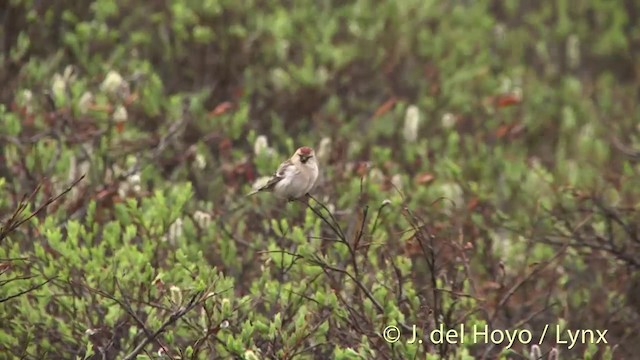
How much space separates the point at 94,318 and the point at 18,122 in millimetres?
2072

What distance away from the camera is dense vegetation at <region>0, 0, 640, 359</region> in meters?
5.22

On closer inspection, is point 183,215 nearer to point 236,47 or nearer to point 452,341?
Result: point 452,341

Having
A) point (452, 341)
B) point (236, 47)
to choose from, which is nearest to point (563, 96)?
point (236, 47)

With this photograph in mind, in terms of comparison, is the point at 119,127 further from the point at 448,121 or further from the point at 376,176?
the point at 448,121

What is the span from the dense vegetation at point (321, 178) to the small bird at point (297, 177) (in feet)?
0.63

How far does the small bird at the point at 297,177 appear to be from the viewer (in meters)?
5.71

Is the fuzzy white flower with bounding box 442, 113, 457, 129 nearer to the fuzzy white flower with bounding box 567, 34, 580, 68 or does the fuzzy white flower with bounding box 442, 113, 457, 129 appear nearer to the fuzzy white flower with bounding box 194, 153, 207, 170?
the fuzzy white flower with bounding box 194, 153, 207, 170

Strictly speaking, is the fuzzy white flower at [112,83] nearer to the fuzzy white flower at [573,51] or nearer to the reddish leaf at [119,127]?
the reddish leaf at [119,127]

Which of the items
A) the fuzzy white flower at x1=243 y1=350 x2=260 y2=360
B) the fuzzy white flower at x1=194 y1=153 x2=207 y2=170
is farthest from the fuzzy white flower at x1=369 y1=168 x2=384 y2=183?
the fuzzy white flower at x1=243 y1=350 x2=260 y2=360

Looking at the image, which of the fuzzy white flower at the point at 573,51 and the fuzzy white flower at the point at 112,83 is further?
the fuzzy white flower at the point at 573,51

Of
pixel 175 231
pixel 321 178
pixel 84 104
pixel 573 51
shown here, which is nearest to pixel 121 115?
pixel 84 104

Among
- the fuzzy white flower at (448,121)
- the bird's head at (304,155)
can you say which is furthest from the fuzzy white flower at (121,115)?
the fuzzy white flower at (448,121)

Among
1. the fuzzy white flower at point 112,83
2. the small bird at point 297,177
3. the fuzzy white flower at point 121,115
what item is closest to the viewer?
the small bird at point 297,177

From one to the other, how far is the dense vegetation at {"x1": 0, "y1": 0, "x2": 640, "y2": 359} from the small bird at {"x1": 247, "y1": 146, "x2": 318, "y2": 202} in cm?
19
